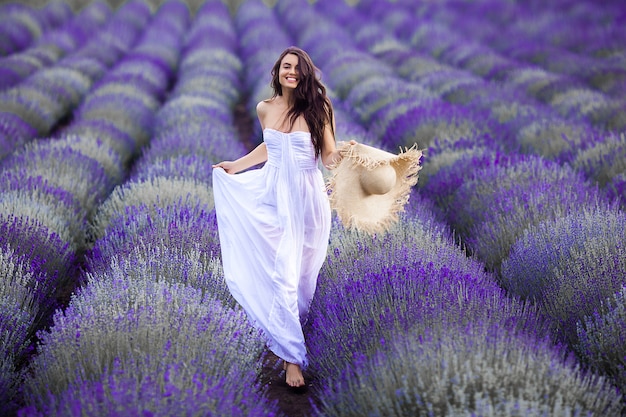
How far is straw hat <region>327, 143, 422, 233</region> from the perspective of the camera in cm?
312

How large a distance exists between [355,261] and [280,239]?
452 mm

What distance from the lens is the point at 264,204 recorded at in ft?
10.6

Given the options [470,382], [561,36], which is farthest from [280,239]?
[561,36]

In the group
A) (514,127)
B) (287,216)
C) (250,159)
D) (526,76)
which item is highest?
(526,76)

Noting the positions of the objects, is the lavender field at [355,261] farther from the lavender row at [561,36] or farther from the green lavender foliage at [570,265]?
the lavender row at [561,36]

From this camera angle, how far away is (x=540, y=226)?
3.79m

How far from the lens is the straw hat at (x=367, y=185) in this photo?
3.12 meters

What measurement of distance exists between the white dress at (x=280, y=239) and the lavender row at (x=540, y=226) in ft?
3.53

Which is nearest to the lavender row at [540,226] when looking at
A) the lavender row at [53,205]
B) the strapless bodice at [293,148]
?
the strapless bodice at [293,148]

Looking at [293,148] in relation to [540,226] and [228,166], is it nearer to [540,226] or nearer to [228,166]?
[228,166]

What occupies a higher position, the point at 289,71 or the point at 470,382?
the point at 289,71

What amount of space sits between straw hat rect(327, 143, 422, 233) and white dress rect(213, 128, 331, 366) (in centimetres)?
10

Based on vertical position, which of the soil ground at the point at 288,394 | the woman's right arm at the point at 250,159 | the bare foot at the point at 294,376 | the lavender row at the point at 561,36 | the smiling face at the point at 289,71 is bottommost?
the soil ground at the point at 288,394

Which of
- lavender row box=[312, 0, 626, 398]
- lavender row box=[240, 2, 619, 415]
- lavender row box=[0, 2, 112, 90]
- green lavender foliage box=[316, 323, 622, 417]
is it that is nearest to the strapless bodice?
lavender row box=[240, 2, 619, 415]
